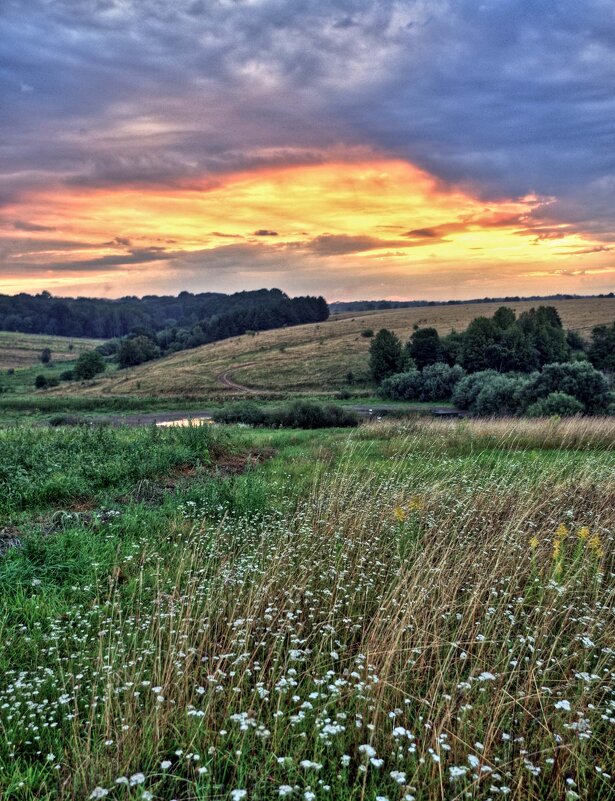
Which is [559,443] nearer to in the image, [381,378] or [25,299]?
[381,378]

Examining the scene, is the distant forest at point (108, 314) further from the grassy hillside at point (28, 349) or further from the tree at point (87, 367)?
the tree at point (87, 367)

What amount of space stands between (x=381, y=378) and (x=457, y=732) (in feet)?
201

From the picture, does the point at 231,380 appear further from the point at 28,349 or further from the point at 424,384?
the point at 28,349

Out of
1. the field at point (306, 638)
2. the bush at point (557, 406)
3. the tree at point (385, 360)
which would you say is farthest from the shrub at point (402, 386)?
the field at point (306, 638)

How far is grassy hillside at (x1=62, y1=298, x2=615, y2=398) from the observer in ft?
222

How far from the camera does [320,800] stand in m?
3.23

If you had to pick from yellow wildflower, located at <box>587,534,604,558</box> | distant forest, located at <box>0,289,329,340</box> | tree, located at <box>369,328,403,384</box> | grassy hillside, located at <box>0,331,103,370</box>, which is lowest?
yellow wildflower, located at <box>587,534,604,558</box>

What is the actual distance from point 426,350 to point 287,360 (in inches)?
820

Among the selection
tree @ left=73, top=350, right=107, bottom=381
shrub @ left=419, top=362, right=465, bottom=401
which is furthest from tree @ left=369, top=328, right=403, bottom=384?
tree @ left=73, top=350, right=107, bottom=381

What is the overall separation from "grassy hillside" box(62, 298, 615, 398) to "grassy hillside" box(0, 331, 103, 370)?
35.1 metres

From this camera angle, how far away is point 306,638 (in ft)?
15.7

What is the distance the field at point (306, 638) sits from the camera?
3.45 metres

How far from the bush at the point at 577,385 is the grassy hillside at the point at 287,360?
1091 inches

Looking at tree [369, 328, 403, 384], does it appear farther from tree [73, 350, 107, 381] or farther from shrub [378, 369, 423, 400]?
tree [73, 350, 107, 381]
